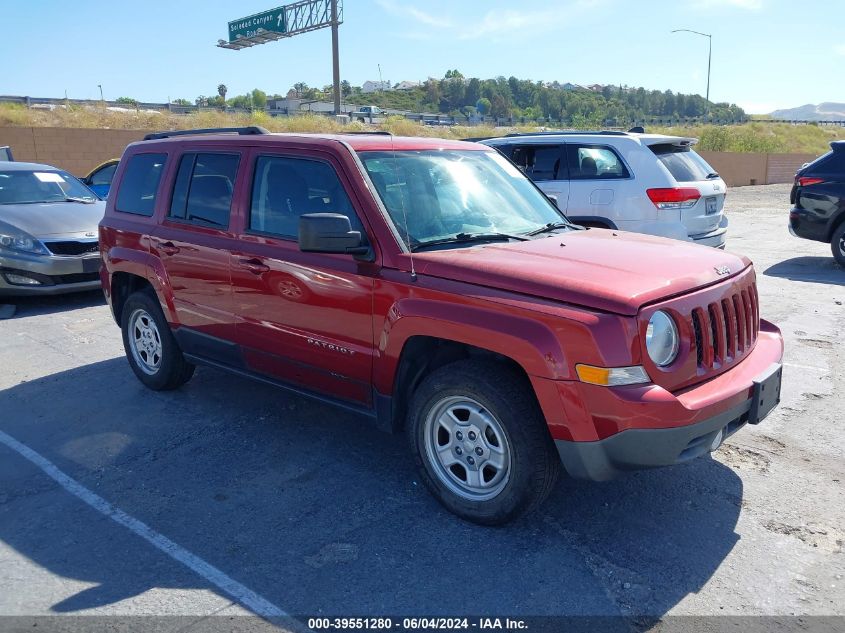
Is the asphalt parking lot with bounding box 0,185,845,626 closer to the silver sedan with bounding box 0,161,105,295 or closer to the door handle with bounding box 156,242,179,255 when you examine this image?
the door handle with bounding box 156,242,179,255

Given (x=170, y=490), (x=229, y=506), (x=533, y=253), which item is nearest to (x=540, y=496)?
(x=533, y=253)

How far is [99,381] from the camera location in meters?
6.12

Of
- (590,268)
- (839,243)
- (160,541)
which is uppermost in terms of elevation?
(590,268)

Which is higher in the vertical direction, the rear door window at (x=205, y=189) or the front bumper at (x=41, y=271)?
the rear door window at (x=205, y=189)

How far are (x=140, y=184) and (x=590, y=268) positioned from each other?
12.4ft

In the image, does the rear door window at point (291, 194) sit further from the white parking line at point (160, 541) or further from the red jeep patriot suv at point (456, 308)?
the white parking line at point (160, 541)

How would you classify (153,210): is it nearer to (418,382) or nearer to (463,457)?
(418,382)

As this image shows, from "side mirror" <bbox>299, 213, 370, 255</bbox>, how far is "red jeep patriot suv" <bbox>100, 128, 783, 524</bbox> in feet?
0.03

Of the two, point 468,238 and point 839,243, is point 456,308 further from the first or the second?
point 839,243

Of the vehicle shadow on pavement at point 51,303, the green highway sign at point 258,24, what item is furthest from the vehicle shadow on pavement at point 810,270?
the green highway sign at point 258,24

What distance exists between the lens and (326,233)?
3773 millimetres

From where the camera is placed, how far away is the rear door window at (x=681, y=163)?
843 centimetres

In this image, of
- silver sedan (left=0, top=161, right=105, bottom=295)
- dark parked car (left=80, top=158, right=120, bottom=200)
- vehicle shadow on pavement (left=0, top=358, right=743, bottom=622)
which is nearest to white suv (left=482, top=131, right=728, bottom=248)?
vehicle shadow on pavement (left=0, top=358, right=743, bottom=622)

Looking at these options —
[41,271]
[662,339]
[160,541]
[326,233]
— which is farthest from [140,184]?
[662,339]
